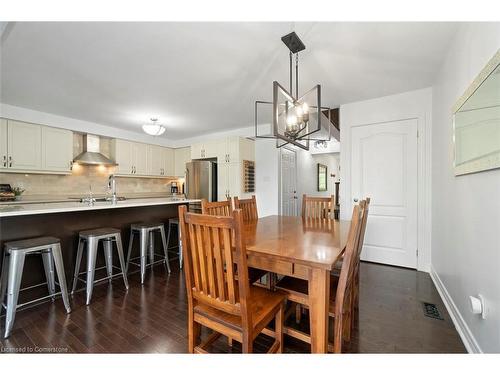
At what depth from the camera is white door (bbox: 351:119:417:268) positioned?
2928 millimetres

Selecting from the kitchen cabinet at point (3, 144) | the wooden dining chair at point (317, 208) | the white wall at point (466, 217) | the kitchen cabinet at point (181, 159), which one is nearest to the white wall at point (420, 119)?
the white wall at point (466, 217)

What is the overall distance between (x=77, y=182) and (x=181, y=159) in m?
2.22

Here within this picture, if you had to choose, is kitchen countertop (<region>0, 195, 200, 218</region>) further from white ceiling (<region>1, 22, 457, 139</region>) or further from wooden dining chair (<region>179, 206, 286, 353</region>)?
wooden dining chair (<region>179, 206, 286, 353</region>)

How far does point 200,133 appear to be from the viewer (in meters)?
5.20

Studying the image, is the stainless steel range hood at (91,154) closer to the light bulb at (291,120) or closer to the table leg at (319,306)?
the light bulb at (291,120)

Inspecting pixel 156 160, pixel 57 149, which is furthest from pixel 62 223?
pixel 156 160

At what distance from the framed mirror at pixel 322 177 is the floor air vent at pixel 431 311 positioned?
550cm

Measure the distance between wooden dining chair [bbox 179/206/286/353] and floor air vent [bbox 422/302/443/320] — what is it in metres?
1.44

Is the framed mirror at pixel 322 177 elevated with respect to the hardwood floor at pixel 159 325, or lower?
elevated

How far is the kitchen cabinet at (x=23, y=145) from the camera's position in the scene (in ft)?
11.1

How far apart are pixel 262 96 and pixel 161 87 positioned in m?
1.34

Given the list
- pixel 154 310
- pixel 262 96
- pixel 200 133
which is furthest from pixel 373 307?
pixel 200 133

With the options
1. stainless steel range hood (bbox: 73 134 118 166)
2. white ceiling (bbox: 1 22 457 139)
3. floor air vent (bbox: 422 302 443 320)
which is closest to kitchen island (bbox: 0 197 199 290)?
white ceiling (bbox: 1 22 457 139)

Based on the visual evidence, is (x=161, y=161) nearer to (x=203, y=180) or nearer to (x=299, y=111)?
(x=203, y=180)
